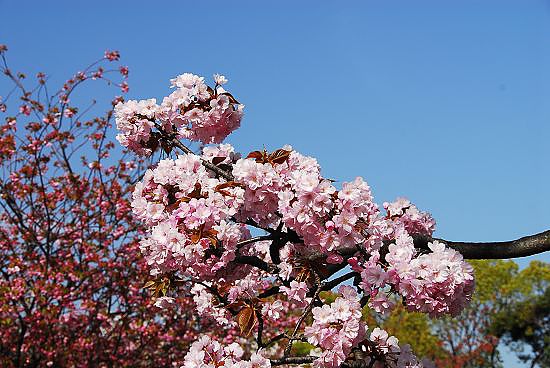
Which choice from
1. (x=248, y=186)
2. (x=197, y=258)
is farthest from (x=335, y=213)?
(x=197, y=258)

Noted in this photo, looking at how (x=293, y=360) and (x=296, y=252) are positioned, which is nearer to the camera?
(x=293, y=360)

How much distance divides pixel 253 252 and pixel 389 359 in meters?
1.54

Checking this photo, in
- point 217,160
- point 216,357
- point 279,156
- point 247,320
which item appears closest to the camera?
point 216,357

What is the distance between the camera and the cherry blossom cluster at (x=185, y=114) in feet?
15.5

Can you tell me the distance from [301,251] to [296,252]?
6.0 inches

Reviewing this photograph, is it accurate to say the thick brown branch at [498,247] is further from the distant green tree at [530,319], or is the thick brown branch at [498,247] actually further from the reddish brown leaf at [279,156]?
the distant green tree at [530,319]

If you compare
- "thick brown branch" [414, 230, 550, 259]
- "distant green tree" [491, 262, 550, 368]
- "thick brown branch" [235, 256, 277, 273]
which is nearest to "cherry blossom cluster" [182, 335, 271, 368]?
"thick brown branch" [235, 256, 277, 273]

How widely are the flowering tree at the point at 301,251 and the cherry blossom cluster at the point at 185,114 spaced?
288 millimetres

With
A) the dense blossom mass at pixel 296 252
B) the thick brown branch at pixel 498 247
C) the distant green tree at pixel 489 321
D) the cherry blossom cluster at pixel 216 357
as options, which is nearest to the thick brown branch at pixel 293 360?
the dense blossom mass at pixel 296 252

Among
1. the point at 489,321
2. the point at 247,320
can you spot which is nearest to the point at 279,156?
the point at 247,320

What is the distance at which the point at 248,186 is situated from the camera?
382cm

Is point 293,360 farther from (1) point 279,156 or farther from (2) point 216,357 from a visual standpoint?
(1) point 279,156

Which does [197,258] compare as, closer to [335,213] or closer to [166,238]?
[166,238]

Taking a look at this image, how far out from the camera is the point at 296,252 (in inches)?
168
